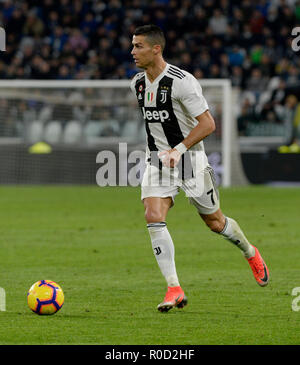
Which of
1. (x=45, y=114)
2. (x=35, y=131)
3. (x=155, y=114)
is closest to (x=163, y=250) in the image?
(x=155, y=114)

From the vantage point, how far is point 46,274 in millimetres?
9445

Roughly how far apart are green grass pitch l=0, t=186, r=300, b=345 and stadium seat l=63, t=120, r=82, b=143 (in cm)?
377

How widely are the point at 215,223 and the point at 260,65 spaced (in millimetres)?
17441

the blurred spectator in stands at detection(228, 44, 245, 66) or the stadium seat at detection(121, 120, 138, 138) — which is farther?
the blurred spectator in stands at detection(228, 44, 245, 66)

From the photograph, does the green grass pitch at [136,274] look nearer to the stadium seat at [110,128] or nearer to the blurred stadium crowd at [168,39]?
the stadium seat at [110,128]

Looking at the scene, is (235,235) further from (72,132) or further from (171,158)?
(72,132)

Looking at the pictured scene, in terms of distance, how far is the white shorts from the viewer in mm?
7789

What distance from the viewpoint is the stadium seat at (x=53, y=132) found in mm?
21797

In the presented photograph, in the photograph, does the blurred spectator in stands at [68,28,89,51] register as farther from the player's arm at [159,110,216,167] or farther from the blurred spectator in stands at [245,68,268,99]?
the player's arm at [159,110,216,167]

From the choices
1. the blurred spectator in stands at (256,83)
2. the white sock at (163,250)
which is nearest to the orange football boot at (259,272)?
the white sock at (163,250)

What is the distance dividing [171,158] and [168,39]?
66.4 feet

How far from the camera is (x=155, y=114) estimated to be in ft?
25.9

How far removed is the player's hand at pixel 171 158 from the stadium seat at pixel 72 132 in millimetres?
14499

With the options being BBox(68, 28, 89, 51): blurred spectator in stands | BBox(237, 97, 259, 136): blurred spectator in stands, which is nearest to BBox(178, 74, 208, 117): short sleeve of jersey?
BBox(237, 97, 259, 136): blurred spectator in stands
